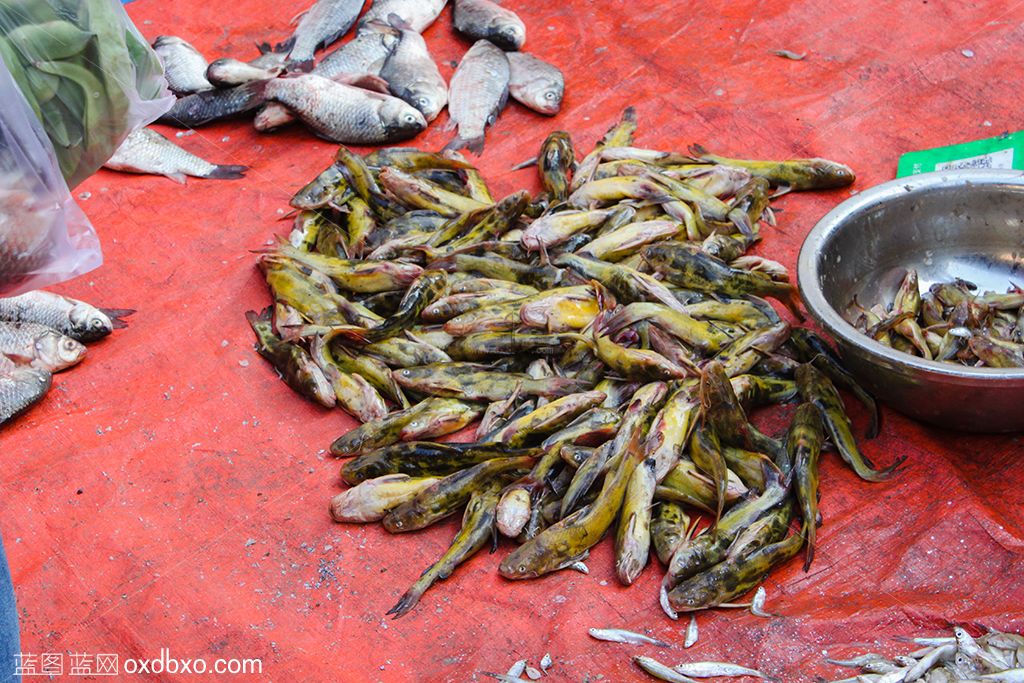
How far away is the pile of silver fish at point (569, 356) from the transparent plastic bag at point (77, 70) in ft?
5.89

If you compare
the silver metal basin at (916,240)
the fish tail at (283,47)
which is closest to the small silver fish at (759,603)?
the silver metal basin at (916,240)

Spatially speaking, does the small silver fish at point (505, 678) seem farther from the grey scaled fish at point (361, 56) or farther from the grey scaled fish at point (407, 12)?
the grey scaled fish at point (407, 12)

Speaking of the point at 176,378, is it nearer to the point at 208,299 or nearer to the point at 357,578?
the point at 208,299

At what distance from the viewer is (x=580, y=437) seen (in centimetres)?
361

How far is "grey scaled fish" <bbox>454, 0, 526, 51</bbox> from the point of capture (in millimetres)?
6320

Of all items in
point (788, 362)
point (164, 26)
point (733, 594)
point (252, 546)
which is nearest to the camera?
point (733, 594)

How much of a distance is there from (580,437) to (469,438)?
1.71 feet

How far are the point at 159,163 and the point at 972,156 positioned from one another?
432 cm

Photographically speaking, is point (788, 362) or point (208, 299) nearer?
point (788, 362)

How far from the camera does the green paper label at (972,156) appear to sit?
4.69m

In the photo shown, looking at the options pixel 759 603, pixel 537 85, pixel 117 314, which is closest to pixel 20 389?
pixel 117 314

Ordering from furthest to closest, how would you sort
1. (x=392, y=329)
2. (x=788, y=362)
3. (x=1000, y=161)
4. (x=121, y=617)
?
(x=1000, y=161) < (x=392, y=329) < (x=788, y=362) < (x=121, y=617)

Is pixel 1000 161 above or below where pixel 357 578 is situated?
above

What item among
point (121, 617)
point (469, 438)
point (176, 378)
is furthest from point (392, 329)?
point (121, 617)
